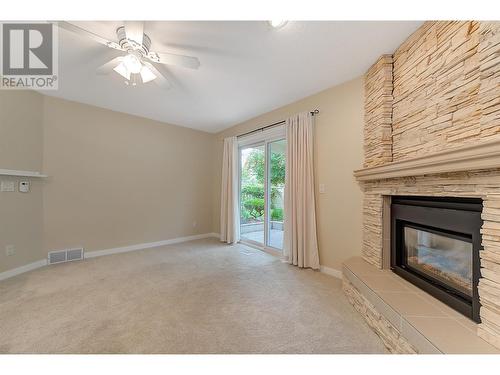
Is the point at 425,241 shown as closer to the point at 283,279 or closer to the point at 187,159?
the point at 283,279

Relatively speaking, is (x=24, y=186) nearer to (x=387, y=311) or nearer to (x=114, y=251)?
(x=114, y=251)

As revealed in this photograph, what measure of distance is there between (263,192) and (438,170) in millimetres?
2817

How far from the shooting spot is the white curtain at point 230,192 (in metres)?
4.23

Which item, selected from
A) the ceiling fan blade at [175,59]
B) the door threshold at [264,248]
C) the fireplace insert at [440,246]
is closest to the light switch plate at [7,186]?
the ceiling fan blade at [175,59]

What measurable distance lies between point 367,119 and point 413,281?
1.71 m

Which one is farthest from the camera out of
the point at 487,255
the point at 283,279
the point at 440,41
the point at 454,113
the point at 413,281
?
the point at 283,279

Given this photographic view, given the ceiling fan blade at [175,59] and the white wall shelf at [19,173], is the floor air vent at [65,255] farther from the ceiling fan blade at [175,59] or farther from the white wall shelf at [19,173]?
the ceiling fan blade at [175,59]

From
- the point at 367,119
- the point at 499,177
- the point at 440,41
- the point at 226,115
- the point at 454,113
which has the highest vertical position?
the point at 226,115

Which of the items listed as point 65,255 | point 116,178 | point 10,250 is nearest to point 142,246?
point 65,255

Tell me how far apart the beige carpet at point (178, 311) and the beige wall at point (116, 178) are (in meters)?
0.71

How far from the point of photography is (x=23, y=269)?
2.70 metres

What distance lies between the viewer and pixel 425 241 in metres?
1.77

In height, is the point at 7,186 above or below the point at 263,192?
above
